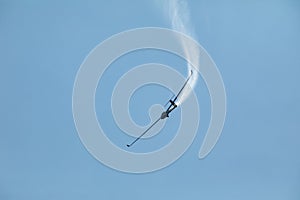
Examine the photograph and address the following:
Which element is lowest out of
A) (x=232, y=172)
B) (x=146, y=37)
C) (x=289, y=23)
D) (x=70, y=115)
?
(x=70, y=115)

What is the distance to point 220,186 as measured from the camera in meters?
2.35

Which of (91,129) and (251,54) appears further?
(251,54)

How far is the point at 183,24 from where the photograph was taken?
7.38 feet

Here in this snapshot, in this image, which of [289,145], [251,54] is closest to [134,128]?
[251,54]

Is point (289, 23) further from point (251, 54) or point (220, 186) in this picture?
point (220, 186)

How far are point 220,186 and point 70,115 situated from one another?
100cm

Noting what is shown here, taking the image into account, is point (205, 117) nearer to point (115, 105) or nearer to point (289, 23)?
point (115, 105)

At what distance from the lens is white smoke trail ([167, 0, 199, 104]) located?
7.35 ft

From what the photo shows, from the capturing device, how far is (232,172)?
2363 millimetres

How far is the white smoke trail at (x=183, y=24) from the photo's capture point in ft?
7.35

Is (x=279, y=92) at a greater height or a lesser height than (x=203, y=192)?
greater

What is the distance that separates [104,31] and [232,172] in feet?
3.76

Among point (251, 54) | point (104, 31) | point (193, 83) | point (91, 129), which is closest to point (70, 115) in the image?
point (91, 129)

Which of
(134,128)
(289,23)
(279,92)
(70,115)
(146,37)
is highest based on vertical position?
(289,23)
